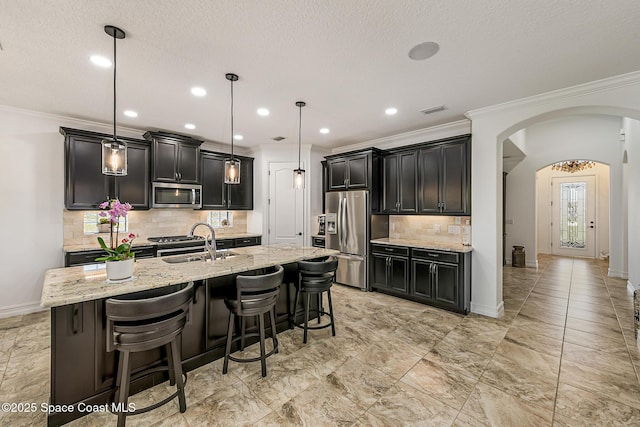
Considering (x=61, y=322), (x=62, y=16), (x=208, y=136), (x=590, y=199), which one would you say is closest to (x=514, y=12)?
(x=62, y=16)

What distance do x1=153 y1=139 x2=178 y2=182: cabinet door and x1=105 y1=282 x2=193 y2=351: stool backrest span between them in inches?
125

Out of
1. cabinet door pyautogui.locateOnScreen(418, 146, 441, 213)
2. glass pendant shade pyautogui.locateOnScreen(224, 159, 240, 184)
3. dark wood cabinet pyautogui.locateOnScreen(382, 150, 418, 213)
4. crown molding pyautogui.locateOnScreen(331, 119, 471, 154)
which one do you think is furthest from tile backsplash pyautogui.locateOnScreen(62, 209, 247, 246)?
cabinet door pyautogui.locateOnScreen(418, 146, 441, 213)

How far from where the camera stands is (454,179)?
4117 millimetres

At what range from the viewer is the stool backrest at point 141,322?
1.74 meters

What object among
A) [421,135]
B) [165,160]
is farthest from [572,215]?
[165,160]

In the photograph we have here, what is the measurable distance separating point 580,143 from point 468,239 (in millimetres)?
4276

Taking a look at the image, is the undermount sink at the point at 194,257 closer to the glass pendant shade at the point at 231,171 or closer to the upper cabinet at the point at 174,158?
the glass pendant shade at the point at 231,171

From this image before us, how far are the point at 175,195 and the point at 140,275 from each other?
9.22 feet

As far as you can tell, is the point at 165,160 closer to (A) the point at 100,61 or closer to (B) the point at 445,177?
(A) the point at 100,61

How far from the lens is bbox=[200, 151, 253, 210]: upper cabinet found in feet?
17.1

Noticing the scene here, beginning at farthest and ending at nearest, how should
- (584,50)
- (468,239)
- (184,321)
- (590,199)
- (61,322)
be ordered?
(590,199), (468,239), (584,50), (184,321), (61,322)

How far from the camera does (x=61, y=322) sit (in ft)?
6.12

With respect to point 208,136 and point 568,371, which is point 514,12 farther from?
point 208,136

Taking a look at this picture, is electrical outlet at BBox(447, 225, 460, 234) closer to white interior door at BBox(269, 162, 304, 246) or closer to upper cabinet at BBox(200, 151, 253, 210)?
white interior door at BBox(269, 162, 304, 246)
